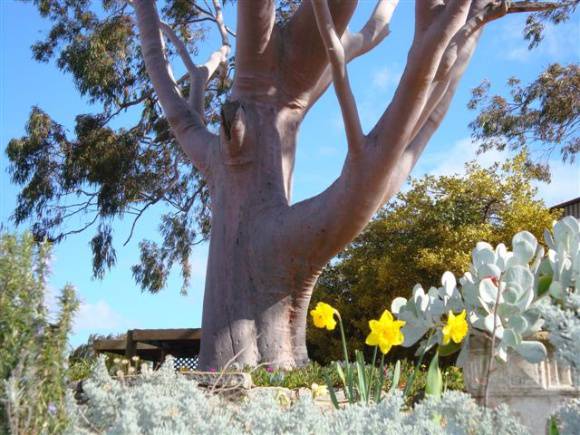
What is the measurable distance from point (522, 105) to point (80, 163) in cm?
844

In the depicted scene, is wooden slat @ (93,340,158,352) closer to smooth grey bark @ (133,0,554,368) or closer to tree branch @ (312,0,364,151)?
smooth grey bark @ (133,0,554,368)

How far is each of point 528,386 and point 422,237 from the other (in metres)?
8.12

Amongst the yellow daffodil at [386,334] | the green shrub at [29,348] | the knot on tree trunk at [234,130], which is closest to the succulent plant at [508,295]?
the yellow daffodil at [386,334]

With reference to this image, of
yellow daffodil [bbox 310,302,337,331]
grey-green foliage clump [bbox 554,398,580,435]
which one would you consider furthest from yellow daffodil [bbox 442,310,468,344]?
grey-green foliage clump [bbox 554,398,580,435]

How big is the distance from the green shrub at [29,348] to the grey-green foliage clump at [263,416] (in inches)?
3.5

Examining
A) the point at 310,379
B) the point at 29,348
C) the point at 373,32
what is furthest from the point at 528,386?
the point at 373,32

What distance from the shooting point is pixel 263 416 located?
1.91 m

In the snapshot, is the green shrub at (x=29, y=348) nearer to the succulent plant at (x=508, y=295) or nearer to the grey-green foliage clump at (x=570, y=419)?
the grey-green foliage clump at (x=570, y=419)

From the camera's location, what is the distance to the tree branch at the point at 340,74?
5.71 metres

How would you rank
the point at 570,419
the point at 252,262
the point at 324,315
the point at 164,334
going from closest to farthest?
the point at 570,419, the point at 324,315, the point at 252,262, the point at 164,334

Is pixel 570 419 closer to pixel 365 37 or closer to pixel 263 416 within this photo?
pixel 263 416

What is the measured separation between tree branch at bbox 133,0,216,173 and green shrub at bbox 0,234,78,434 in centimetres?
563

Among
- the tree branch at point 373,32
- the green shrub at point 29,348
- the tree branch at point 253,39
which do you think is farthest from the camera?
the tree branch at point 373,32

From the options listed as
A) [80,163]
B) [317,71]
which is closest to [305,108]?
[317,71]
